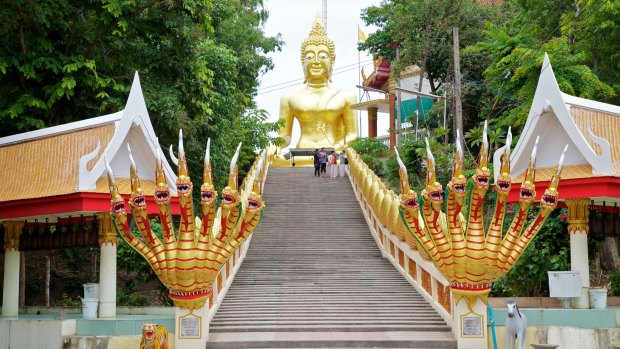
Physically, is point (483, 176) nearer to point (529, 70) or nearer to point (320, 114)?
point (529, 70)

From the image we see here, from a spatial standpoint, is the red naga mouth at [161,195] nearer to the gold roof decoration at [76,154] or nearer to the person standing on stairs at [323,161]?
the gold roof decoration at [76,154]

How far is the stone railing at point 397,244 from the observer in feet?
57.2

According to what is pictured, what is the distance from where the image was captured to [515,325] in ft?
46.2

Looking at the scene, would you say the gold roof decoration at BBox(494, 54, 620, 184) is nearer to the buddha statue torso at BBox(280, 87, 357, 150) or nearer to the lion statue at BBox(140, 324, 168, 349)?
the lion statue at BBox(140, 324, 168, 349)

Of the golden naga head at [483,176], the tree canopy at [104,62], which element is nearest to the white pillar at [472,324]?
the golden naga head at [483,176]

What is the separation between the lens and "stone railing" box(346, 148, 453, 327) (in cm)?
1742

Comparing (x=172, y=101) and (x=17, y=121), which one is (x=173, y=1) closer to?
(x=172, y=101)

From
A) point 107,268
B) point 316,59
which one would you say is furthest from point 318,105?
point 107,268

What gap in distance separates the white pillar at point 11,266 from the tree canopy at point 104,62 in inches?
103

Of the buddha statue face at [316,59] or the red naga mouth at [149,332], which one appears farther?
the buddha statue face at [316,59]

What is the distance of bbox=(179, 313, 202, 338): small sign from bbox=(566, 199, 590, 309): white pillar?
7217 millimetres

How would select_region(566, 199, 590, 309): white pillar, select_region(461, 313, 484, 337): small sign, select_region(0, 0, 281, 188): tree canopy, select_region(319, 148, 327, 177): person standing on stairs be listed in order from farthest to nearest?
select_region(319, 148, 327, 177): person standing on stairs → select_region(0, 0, 281, 188): tree canopy → select_region(566, 199, 590, 309): white pillar → select_region(461, 313, 484, 337): small sign

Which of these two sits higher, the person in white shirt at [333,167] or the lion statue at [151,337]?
the person in white shirt at [333,167]

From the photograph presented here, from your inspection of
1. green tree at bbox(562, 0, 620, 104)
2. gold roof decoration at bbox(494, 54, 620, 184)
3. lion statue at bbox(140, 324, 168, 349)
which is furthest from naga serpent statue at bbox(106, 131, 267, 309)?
green tree at bbox(562, 0, 620, 104)
